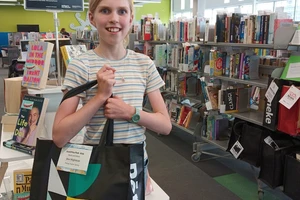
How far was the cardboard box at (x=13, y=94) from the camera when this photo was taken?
1.97m

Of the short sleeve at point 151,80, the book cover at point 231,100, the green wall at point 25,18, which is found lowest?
the book cover at point 231,100

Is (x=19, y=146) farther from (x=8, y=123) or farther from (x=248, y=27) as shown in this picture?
(x=248, y=27)

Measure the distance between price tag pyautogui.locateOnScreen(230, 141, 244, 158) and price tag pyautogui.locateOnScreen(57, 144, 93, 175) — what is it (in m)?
2.28

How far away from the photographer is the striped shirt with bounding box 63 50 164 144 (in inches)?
38.1

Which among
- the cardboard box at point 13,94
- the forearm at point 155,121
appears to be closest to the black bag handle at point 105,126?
the forearm at point 155,121

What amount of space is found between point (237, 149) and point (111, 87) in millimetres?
2332

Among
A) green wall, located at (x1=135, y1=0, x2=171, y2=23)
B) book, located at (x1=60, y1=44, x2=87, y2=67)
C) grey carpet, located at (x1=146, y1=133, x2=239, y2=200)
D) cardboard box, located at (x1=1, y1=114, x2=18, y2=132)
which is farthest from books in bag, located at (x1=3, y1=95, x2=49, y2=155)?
green wall, located at (x1=135, y1=0, x2=171, y2=23)

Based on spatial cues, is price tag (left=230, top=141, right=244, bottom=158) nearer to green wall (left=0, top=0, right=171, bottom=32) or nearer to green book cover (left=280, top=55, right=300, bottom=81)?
green book cover (left=280, top=55, right=300, bottom=81)

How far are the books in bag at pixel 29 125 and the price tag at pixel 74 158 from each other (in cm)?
69

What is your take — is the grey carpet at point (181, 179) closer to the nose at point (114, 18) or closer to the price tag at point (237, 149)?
the price tag at point (237, 149)

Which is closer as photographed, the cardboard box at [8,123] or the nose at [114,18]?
the nose at [114,18]

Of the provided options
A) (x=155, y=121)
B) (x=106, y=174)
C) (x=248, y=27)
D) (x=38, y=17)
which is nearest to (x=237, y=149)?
(x=248, y=27)

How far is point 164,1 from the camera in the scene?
16594 millimetres

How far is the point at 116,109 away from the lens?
93 cm
